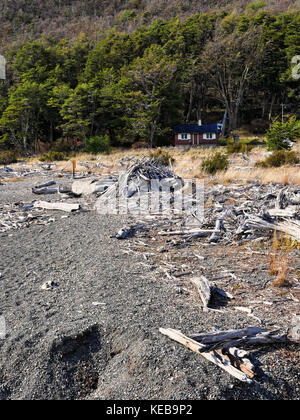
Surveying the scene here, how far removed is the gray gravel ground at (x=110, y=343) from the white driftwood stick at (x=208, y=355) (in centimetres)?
6

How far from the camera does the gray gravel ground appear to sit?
8.84 feet

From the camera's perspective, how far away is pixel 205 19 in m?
58.6

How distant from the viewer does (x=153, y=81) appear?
44.0m

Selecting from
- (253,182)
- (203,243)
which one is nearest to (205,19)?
(253,182)

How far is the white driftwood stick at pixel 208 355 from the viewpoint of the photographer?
2633 mm

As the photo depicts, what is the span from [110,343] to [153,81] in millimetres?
45735

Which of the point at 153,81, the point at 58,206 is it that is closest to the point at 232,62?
the point at 153,81

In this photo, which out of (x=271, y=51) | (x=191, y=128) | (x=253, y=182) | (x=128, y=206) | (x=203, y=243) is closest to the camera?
(x=203, y=243)

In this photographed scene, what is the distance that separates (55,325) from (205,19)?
226ft

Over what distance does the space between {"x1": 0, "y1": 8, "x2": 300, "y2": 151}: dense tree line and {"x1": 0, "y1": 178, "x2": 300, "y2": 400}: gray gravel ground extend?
128 feet

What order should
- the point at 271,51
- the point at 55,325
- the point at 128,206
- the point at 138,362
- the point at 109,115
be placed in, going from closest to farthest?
the point at 138,362
the point at 55,325
the point at 128,206
the point at 109,115
the point at 271,51

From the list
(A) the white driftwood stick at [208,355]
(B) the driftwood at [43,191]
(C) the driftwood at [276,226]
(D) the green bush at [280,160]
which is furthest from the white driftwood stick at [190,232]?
(D) the green bush at [280,160]

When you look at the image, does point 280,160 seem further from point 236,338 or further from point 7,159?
point 7,159

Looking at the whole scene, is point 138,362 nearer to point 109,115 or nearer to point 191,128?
point 191,128
